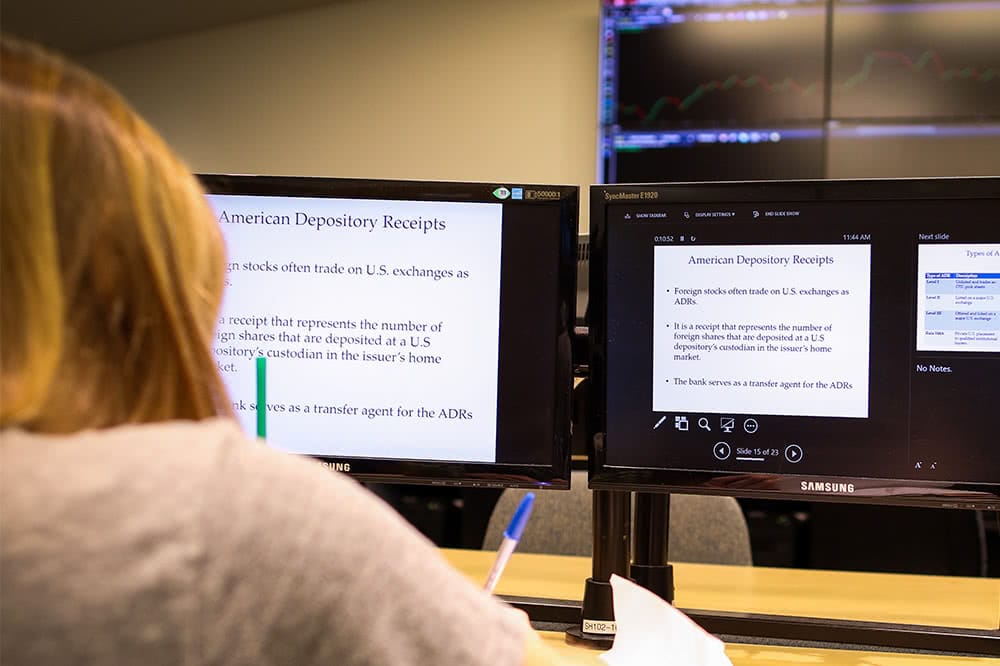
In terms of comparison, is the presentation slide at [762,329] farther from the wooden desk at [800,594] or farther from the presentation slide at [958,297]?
the wooden desk at [800,594]

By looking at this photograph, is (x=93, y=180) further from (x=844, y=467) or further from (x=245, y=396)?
(x=844, y=467)

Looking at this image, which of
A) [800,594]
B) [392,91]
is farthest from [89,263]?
[392,91]

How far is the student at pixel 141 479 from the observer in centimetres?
47

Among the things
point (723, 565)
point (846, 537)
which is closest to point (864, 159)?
point (846, 537)

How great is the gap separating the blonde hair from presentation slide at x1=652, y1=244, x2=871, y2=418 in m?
0.68

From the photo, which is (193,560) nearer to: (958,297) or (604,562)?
(604,562)

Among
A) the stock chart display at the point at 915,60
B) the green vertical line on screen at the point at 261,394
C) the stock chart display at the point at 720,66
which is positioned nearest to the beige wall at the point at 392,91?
the stock chart display at the point at 720,66

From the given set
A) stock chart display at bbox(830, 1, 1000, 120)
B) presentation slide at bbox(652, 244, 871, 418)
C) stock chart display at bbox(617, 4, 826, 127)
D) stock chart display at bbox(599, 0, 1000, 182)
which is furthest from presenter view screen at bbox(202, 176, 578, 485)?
stock chart display at bbox(830, 1, 1000, 120)

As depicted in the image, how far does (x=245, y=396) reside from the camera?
47.6 inches

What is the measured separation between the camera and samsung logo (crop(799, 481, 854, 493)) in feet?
3.65

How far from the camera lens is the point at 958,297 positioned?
1089 millimetres

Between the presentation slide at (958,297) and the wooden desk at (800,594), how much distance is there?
0.36 metres

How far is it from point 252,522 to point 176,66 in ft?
12.4

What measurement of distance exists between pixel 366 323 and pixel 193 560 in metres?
0.72
